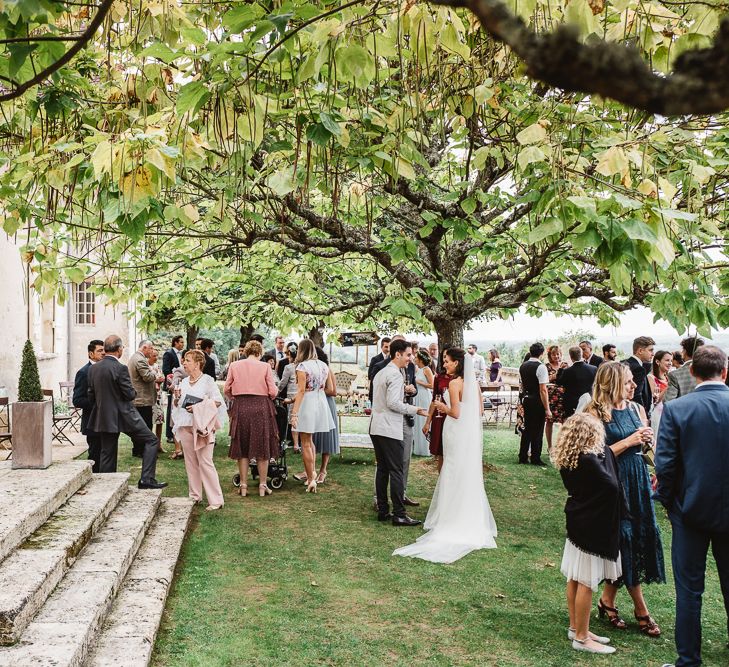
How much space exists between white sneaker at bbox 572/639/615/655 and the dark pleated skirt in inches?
211

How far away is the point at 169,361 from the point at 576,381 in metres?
7.35

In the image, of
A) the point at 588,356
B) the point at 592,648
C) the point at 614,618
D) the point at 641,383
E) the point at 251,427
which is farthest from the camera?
the point at 588,356

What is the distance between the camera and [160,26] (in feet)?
13.3

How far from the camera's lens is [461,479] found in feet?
27.1

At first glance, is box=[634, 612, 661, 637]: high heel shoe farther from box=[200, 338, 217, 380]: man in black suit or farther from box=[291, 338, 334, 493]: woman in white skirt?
box=[200, 338, 217, 380]: man in black suit

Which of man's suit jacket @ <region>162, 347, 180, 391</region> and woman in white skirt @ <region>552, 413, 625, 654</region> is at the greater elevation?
man's suit jacket @ <region>162, 347, 180, 391</region>

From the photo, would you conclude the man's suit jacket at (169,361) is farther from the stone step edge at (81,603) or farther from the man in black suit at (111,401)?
the stone step edge at (81,603)

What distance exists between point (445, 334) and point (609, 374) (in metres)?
6.28

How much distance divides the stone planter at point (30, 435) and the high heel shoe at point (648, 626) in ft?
20.7

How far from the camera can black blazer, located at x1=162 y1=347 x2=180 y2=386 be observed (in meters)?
13.2

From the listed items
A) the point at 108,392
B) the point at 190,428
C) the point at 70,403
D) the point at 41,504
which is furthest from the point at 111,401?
the point at 70,403

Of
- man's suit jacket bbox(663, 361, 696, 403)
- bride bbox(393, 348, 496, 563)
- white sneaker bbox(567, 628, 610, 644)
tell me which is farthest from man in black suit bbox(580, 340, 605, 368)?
white sneaker bbox(567, 628, 610, 644)

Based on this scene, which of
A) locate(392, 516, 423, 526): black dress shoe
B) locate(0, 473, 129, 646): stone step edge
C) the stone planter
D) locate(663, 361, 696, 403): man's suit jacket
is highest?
locate(663, 361, 696, 403): man's suit jacket

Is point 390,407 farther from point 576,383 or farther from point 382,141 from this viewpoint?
point 576,383
